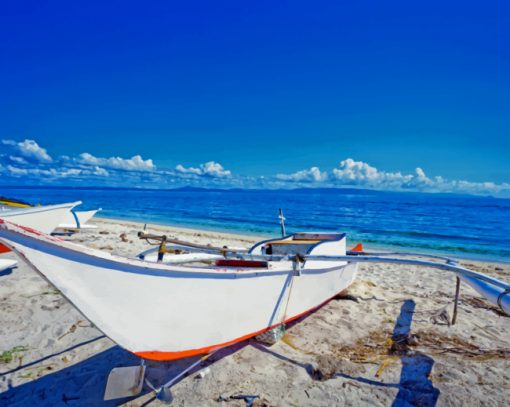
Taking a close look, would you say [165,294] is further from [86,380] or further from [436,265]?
[436,265]

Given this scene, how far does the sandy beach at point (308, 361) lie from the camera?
3.15 metres

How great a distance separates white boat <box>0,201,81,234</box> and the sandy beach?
11.0ft

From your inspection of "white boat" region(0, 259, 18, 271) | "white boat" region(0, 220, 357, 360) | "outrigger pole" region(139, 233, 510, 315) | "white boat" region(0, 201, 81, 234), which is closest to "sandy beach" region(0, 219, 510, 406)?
"white boat" region(0, 220, 357, 360)

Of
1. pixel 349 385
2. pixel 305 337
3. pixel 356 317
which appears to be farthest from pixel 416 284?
pixel 349 385

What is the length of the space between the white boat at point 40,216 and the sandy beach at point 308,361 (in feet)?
11.0

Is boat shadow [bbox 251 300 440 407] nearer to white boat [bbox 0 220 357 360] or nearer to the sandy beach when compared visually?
the sandy beach

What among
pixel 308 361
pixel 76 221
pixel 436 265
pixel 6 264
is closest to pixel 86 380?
pixel 308 361

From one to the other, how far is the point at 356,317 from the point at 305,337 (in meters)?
1.21

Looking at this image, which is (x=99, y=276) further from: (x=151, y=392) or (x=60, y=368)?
(x=60, y=368)

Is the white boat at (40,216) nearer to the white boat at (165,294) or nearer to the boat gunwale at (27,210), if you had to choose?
the boat gunwale at (27,210)

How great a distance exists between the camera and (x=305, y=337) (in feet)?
14.5

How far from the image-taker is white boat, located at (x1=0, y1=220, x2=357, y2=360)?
2.35 meters

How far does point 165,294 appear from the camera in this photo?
2869 mm

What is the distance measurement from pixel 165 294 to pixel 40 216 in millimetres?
8180
